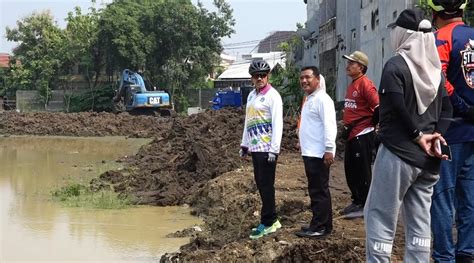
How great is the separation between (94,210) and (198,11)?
33.3 metres

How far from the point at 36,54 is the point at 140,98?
18.3 meters

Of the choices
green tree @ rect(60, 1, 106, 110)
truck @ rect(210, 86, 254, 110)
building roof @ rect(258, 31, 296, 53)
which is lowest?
truck @ rect(210, 86, 254, 110)

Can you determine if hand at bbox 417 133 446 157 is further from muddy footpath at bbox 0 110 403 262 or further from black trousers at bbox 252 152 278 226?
black trousers at bbox 252 152 278 226

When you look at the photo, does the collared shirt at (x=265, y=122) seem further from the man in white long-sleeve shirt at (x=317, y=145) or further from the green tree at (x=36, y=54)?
the green tree at (x=36, y=54)

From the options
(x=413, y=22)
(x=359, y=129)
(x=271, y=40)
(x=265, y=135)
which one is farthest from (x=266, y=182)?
(x=271, y=40)

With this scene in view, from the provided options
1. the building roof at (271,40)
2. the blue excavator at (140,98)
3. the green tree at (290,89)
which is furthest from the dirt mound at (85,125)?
the building roof at (271,40)

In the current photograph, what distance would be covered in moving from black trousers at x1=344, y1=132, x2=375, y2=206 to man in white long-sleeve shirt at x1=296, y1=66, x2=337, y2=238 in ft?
2.92

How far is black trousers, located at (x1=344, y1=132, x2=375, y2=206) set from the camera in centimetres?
681

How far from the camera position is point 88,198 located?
37.1ft

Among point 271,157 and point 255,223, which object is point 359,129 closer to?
point 271,157

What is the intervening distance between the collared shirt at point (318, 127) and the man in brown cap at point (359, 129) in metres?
0.84

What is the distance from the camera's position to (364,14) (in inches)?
783

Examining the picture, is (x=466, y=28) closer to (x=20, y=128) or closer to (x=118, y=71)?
(x=20, y=128)

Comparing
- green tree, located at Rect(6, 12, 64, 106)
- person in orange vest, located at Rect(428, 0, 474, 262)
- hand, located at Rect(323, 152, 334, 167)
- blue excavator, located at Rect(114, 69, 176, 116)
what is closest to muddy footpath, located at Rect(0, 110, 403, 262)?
hand, located at Rect(323, 152, 334, 167)
